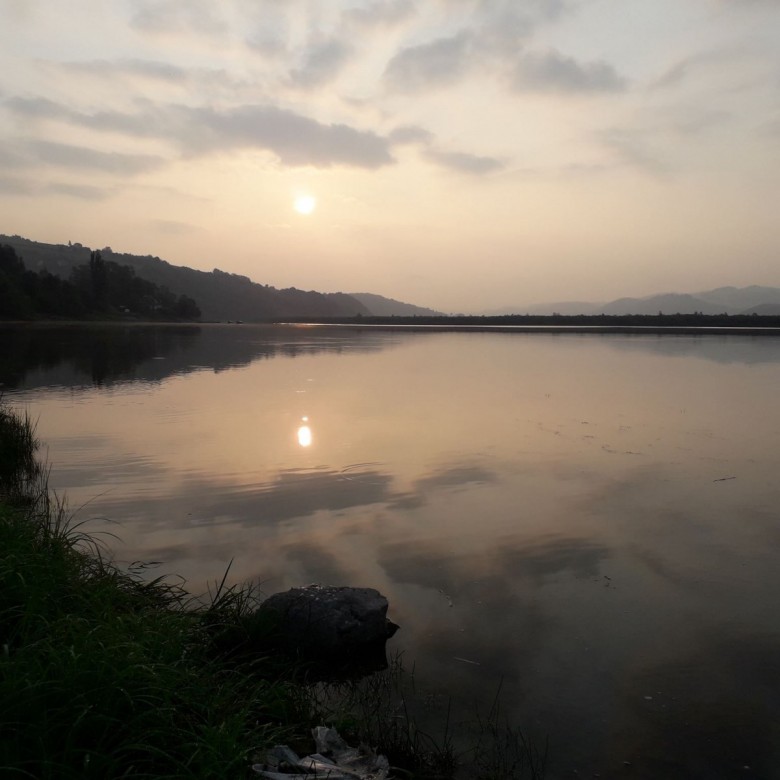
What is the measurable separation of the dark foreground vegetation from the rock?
35cm

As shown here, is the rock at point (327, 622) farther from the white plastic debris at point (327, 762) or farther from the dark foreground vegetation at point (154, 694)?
the white plastic debris at point (327, 762)

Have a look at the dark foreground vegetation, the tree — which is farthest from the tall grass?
the tree

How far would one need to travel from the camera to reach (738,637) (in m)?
8.05

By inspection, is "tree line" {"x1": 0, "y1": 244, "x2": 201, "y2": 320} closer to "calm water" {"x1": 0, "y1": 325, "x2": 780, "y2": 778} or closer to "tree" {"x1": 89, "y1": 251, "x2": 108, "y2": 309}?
"tree" {"x1": 89, "y1": 251, "x2": 108, "y2": 309}

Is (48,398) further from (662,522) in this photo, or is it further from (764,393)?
(764,393)

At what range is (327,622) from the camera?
7598mm

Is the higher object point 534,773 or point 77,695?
point 77,695

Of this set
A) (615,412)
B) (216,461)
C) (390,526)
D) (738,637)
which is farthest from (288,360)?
(738,637)

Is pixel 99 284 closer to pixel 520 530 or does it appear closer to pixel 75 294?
pixel 75 294

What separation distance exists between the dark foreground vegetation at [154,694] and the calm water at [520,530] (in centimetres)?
84

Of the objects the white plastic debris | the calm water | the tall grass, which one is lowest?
the calm water

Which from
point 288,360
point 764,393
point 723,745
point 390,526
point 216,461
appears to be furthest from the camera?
point 288,360

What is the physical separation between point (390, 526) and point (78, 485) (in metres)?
7.46

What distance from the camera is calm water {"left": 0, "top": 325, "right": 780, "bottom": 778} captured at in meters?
6.80
